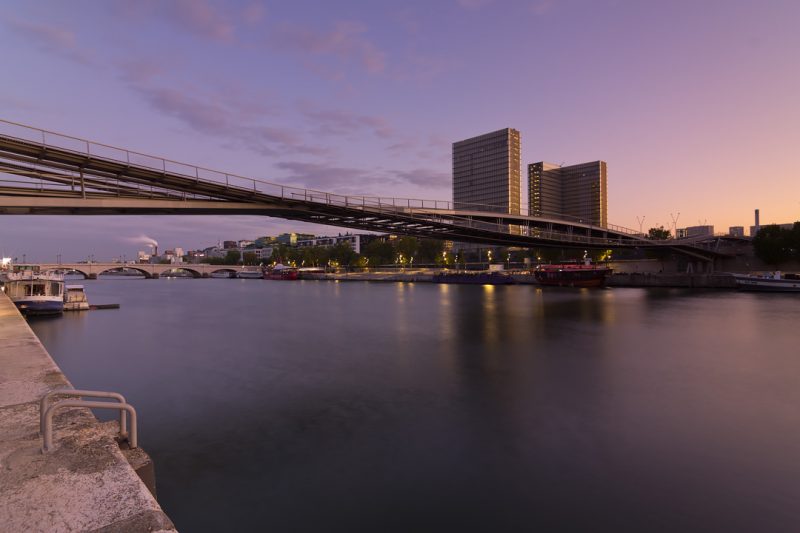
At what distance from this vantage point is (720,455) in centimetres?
766

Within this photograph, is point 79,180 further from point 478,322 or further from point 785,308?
point 785,308

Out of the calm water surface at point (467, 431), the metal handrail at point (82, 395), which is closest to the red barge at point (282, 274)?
the calm water surface at point (467, 431)

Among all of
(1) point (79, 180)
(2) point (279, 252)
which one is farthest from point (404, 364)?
(2) point (279, 252)

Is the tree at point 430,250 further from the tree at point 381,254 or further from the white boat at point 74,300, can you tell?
the white boat at point 74,300

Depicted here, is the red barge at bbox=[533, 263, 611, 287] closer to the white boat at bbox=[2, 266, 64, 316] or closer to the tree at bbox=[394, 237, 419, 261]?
the tree at bbox=[394, 237, 419, 261]

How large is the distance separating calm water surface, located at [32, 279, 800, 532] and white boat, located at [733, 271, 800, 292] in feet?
136

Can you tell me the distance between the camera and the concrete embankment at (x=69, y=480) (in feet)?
10.5

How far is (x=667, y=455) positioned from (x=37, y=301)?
3742 centimetres

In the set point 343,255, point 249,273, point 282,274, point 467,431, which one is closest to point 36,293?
point 467,431

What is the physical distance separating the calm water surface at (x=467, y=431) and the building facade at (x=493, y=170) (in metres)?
166

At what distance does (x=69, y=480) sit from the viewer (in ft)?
12.4

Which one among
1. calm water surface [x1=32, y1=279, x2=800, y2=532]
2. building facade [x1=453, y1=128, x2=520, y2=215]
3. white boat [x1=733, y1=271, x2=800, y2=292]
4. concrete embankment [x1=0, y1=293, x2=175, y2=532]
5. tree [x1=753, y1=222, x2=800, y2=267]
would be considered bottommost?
calm water surface [x1=32, y1=279, x2=800, y2=532]

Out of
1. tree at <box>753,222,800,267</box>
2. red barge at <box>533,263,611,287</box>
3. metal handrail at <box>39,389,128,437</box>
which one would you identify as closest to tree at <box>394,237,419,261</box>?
red barge at <box>533,263,611,287</box>

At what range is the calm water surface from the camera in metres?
6.08
